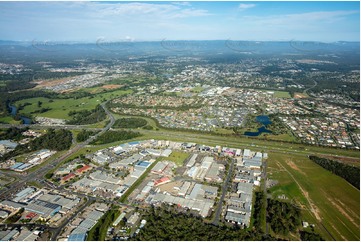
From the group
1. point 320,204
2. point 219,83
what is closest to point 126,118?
point 320,204

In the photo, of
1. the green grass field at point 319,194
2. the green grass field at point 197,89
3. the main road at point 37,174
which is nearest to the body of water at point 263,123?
the green grass field at point 319,194

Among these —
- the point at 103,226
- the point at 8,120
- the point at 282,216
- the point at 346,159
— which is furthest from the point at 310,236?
the point at 8,120

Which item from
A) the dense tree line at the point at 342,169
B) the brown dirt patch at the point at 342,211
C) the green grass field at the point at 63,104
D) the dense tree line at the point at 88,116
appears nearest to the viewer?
the brown dirt patch at the point at 342,211

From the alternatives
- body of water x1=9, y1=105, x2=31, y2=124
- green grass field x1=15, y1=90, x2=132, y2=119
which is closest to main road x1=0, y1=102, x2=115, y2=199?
green grass field x1=15, y1=90, x2=132, y2=119

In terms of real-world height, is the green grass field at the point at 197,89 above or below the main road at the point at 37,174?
above

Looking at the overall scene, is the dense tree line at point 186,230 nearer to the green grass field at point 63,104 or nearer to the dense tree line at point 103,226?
the dense tree line at point 103,226

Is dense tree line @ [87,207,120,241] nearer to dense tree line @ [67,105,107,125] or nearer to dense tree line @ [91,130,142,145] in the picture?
dense tree line @ [91,130,142,145]

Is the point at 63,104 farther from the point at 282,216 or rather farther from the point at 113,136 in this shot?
the point at 282,216
